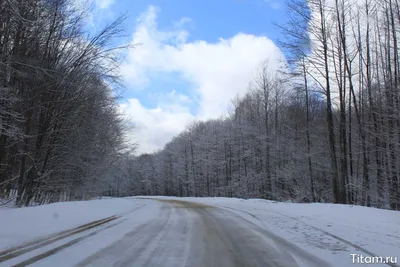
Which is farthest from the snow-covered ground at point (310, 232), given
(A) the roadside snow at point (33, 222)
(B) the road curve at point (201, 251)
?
(B) the road curve at point (201, 251)

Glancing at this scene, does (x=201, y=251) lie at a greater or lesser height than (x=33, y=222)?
lesser

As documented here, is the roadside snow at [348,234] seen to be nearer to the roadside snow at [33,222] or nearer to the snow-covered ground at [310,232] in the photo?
the snow-covered ground at [310,232]

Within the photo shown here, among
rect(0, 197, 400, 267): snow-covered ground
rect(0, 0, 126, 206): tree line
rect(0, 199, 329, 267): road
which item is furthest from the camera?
rect(0, 0, 126, 206): tree line

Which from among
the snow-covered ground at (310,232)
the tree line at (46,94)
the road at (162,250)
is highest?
the tree line at (46,94)

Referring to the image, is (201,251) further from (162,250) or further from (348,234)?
(348,234)

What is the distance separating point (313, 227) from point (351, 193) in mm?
17008

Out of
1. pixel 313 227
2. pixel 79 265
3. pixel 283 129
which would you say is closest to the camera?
pixel 79 265

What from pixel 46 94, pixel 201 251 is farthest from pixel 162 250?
pixel 46 94

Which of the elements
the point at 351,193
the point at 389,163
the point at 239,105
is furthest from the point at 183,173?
the point at 389,163

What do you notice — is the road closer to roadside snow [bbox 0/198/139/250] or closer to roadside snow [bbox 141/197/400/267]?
roadside snow [bbox 141/197/400/267]

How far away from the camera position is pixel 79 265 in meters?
6.43

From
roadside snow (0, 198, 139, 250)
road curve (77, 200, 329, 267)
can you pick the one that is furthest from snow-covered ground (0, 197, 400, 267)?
road curve (77, 200, 329, 267)

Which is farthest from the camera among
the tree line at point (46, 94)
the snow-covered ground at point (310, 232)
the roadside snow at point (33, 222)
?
the tree line at point (46, 94)

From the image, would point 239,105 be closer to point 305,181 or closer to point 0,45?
point 305,181
